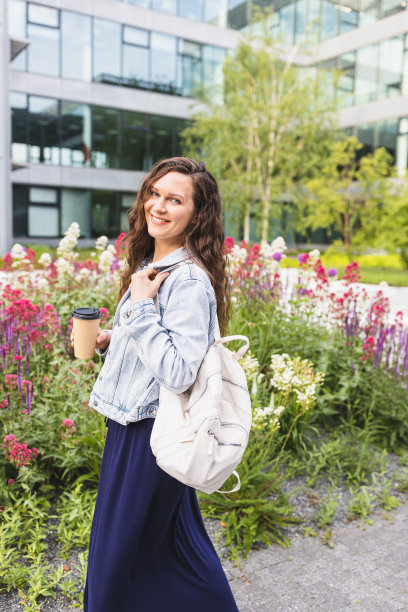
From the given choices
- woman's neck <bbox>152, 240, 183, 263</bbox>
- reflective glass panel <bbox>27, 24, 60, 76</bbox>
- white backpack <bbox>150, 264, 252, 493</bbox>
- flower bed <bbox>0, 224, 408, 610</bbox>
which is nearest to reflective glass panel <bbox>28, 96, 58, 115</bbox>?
reflective glass panel <bbox>27, 24, 60, 76</bbox>

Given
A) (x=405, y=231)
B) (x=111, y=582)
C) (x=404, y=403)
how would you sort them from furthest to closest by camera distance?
(x=405, y=231), (x=404, y=403), (x=111, y=582)

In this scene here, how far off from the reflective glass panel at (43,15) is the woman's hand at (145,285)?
82.6 feet

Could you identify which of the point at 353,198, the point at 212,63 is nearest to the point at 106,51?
the point at 212,63

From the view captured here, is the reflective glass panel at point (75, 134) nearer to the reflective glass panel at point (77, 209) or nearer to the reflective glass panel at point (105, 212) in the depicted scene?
the reflective glass panel at point (77, 209)

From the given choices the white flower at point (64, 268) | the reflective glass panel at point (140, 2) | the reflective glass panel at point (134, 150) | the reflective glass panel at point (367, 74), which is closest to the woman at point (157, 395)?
the white flower at point (64, 268)

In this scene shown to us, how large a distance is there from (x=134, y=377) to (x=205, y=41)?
28.7m

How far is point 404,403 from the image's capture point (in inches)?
175

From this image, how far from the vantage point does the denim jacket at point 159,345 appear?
163 centimetres

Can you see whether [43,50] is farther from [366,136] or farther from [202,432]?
[202,432]

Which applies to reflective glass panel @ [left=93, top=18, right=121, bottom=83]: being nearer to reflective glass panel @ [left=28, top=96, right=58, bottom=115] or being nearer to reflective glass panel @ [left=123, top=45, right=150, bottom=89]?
reflective glass panel @ [left=123, top=45, right=150, bottom=89]

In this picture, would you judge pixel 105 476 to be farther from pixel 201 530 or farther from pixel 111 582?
pixel 201 530

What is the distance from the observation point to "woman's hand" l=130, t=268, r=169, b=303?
1.75m

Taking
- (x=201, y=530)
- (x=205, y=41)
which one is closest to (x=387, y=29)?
(x=205, y=41)

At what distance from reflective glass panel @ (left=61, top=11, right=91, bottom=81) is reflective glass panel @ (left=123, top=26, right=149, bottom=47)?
1.74 metres
